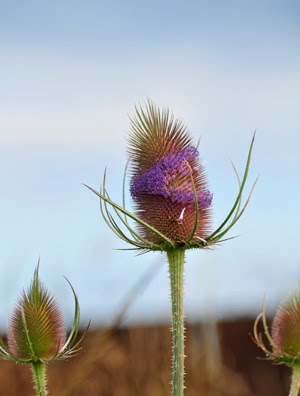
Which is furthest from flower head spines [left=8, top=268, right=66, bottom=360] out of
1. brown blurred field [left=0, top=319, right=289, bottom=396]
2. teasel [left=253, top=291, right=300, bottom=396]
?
brown blurred field [left=0, top=319, right=289, bottom=396]

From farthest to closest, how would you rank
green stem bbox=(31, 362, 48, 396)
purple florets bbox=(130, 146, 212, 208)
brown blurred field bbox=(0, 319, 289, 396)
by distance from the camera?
brown blurred field bbox=(0, 319, 289, 396) < green stem bbox=(31, 362, 48, 396) < purple florets bbox=(130, 146, 212, 208)

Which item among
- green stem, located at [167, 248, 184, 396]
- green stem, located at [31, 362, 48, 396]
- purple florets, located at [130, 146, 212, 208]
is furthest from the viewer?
green stem, located at [31, 362, 48, 396]

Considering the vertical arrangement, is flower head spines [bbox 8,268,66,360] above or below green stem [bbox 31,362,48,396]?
above

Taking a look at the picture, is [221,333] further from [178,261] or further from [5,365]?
[178,261]

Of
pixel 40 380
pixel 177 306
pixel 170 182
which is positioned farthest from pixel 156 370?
pixel 170 182

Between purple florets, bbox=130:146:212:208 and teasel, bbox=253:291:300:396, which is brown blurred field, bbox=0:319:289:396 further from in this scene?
purple florets, bbox=130:146:212:208

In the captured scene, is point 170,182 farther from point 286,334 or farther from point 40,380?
point 40,380
